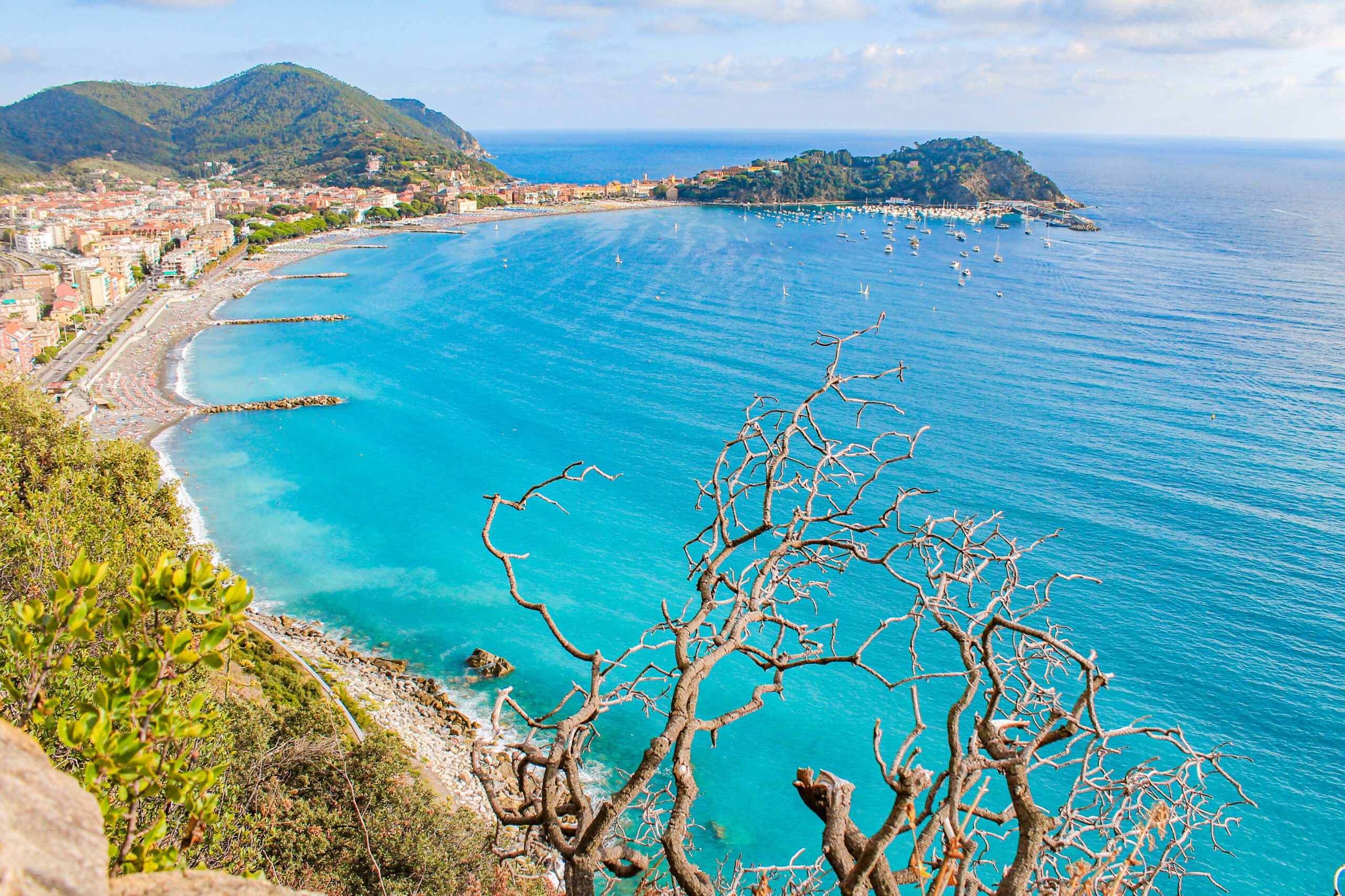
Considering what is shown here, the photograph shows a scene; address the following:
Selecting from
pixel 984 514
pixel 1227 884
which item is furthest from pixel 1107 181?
pixel 1227 884

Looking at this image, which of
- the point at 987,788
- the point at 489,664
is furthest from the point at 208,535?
the point at 987,788

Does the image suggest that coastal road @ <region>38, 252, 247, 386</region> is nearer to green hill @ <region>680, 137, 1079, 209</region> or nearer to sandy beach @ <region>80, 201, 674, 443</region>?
sandy beach @ <region>80, 201, 674, 443</region>

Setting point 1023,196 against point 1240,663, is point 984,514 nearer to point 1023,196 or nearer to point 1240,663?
point 1240,663

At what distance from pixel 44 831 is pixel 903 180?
12450cm

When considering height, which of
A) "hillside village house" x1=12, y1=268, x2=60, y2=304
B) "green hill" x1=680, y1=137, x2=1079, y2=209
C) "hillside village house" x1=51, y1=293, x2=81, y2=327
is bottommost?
"hillside village house" x1=51, y1=293, x2=81, y2=327

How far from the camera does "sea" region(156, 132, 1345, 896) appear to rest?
17625 millimetres

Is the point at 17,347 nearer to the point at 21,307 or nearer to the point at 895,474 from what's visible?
the point at 21,307

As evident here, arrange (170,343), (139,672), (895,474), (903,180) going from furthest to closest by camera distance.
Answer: (903,180) < (170,343) < (895,474) < (139,672)

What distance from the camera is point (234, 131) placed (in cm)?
17200

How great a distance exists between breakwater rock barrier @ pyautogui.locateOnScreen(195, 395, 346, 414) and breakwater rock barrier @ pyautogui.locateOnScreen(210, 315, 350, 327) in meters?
16.2

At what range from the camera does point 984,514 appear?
957 inches

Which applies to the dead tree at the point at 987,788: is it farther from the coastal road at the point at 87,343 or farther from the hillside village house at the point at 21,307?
the hillside village house at the point at 21,307

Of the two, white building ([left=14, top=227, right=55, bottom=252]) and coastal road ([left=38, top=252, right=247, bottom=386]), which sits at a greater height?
white building ([left=14, top=227, right=55, bottom=252])

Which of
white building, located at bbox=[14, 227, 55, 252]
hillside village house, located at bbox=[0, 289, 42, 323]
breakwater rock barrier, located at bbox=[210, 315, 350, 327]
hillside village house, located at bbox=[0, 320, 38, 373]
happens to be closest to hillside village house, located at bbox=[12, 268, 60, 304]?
hillside village house, located at bbox=[0, 289, 42, 323]
